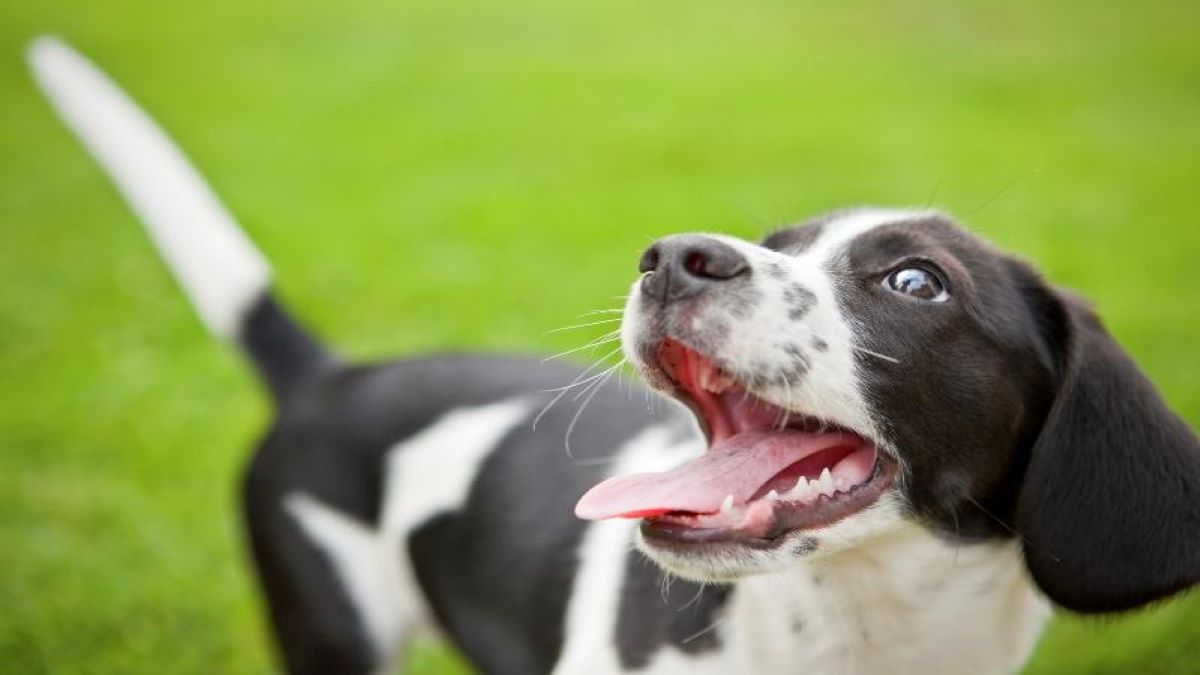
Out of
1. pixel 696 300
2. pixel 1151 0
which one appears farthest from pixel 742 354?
pixel 1151 0

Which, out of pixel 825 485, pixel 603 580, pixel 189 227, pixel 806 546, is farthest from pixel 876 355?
pixel 189 227

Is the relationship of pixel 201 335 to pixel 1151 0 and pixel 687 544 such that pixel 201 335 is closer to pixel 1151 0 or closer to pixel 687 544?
pixel 687 544

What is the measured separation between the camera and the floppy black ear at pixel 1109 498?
6.38ft

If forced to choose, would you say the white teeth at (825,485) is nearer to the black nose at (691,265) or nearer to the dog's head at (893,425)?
the dog's head at (893,425)

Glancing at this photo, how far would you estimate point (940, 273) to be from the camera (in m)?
2.07

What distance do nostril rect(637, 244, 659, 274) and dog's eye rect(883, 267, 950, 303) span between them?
1.45 feet

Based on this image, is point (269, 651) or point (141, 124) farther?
point (269, 651)

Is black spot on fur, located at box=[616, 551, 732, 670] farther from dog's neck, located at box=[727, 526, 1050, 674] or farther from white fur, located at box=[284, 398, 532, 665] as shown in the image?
white fur, located at box=[284, 398, 532, 665]

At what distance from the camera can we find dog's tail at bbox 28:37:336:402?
3.01m

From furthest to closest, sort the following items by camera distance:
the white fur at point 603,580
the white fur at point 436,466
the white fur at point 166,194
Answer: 1. the white fur at point 166,194
2. the white fur at point 436,466
3. the white fur at point 603,580

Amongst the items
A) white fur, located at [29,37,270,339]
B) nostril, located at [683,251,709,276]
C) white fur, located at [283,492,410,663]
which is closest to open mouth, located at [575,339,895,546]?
nostril, located at [683,251,709,276]

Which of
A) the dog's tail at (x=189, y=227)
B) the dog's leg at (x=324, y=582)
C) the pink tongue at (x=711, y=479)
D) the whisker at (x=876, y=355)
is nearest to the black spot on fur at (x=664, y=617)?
the pink tongue at (x=711, y=479)

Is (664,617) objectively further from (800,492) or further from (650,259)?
(650,259)

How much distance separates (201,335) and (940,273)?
3953 mm
